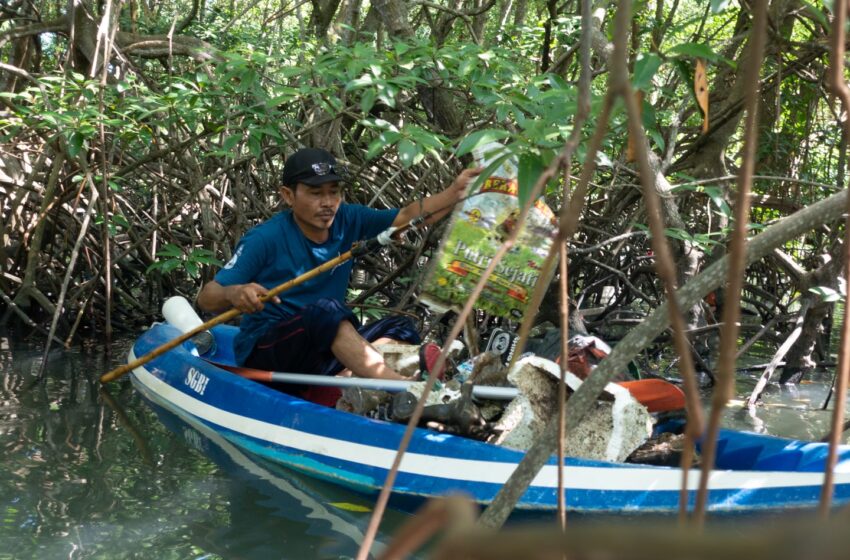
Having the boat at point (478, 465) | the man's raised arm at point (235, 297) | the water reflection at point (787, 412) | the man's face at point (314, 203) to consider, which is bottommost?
the water reflection at point (787, 412)

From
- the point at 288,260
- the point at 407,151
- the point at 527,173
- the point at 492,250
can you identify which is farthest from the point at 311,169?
the point at 527,173

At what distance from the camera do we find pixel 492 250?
3.08 metres

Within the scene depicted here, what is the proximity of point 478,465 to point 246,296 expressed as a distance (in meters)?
1.23

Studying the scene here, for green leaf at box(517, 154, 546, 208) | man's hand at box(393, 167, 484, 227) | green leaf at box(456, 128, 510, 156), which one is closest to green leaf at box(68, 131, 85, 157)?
man's hand at box(393, 167, 484, 227)

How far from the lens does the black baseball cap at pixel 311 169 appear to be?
13.9 feet

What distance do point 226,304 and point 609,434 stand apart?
168 cm

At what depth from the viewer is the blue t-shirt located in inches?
167

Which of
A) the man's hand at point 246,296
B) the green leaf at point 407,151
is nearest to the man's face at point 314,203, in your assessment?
the man's hand at point 246,296

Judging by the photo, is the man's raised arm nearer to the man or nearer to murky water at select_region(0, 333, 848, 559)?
the man

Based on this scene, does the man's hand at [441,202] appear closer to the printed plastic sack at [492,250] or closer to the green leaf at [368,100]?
the green leaf at [368,100]

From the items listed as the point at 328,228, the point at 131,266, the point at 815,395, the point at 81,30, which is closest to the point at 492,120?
the point at 328,228

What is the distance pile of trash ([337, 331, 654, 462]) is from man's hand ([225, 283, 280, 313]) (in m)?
0.54

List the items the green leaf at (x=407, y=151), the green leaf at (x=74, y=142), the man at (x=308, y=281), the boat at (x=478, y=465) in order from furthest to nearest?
1. the green leaf at (x=74, y=142)
2. the man at (x=308, y=281)
3. the green leaf at (x=407, y=151)
4. the boat at (x=478, y=465)

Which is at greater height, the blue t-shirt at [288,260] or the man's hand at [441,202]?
the man's hand at [441,202]
